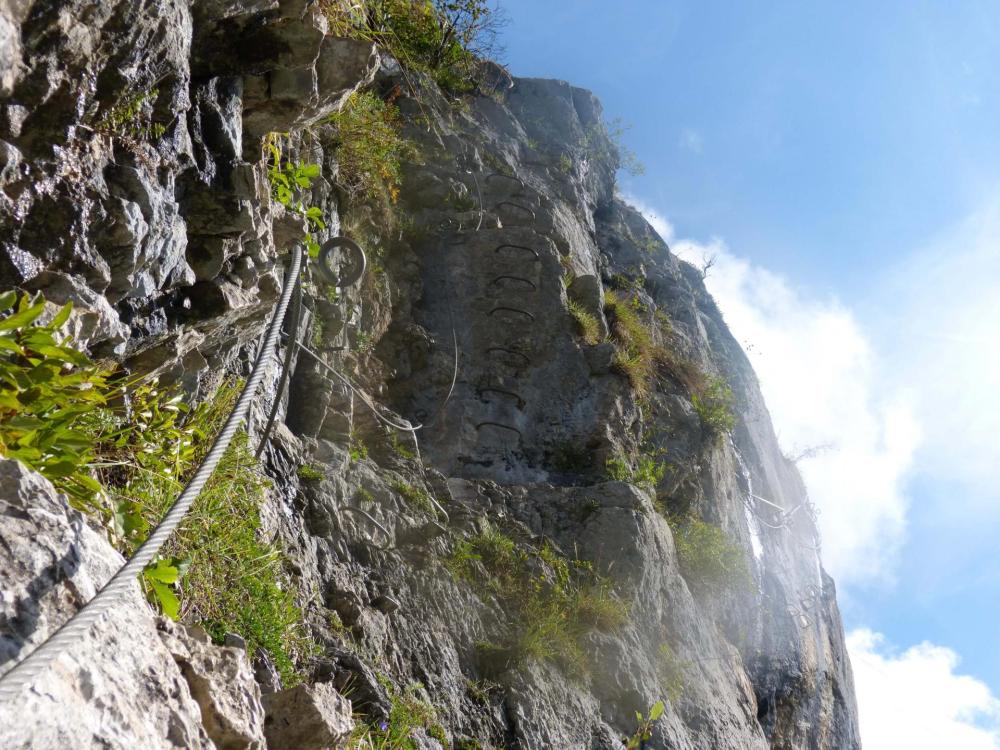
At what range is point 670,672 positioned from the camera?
6.20m

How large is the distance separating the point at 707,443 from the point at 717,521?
83 centimetres

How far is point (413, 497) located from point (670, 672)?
2295 millimetres

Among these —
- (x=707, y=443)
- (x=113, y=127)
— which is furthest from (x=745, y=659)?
(x=113, y=127)

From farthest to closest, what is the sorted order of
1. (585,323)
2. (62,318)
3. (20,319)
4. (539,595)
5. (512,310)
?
(585,323), (512,310), (539,595), (62,318), (20,319)

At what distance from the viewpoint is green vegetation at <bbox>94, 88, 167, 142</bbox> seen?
9.57ft

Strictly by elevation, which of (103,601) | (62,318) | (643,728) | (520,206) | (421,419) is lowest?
(103,601)

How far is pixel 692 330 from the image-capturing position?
38.9 feet

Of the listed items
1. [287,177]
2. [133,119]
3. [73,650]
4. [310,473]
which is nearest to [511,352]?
[310,473]

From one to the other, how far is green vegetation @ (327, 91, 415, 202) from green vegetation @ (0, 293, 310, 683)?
3.05 meters

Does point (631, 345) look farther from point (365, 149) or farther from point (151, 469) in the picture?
point (151, 469)

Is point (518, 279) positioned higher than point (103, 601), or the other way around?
point (518, 279)

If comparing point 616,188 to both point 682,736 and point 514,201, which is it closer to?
point 514,201

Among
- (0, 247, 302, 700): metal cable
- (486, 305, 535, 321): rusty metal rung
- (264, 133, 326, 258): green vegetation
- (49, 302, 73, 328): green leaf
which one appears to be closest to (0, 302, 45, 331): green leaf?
(49, 302, 73, 328): green leaf

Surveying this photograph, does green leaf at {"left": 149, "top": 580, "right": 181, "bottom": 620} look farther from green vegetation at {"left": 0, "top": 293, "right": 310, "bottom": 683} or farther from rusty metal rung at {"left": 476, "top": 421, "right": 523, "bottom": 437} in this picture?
rusty metal rung at {"left": 476, "top": 421, "right": 523, "bottom": 437}
